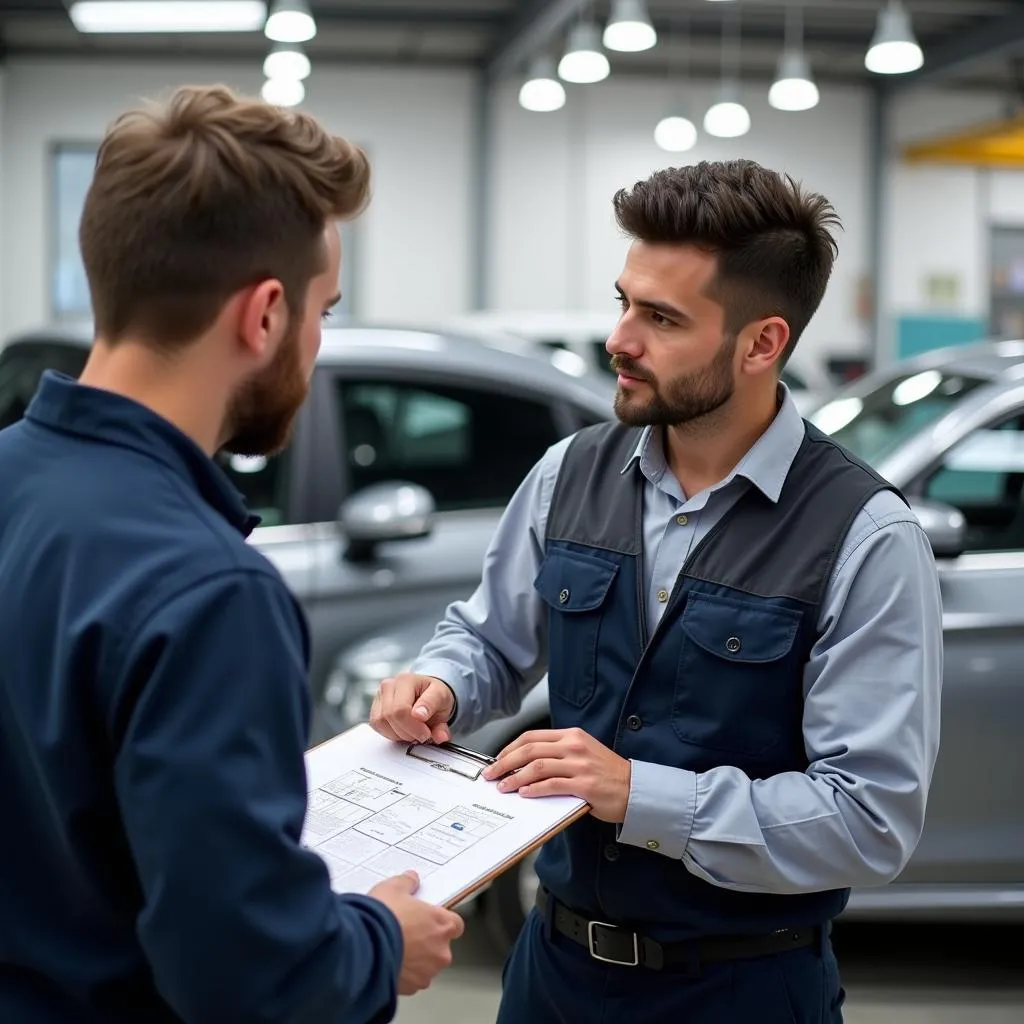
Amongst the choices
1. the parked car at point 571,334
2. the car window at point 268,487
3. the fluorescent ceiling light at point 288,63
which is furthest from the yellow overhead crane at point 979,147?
the car window at point 268,487

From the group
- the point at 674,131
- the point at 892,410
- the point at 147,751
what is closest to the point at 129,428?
the point at 147,751

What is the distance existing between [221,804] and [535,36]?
1173 cm

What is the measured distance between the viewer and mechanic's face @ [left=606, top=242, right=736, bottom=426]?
180 centimetres

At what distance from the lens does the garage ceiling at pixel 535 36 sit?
41.1 ft

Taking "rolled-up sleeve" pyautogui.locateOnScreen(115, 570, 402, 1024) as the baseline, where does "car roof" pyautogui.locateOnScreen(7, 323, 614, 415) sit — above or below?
above

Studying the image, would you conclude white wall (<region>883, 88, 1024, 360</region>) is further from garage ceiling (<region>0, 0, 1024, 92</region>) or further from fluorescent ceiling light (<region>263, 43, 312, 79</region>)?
fluorescent ceiling light (<region>263, 43, 312, 79</region>)

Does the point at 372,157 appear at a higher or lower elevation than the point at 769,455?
higher

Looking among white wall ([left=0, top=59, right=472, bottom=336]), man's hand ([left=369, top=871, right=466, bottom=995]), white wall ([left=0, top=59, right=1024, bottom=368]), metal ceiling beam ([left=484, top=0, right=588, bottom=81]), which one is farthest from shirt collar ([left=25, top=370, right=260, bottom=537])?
white wall ([left=0, top=59, right=472, bottom=336])

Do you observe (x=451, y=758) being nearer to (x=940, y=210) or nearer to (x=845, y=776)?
(x=845, y=776)

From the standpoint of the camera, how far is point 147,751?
1.02 metres

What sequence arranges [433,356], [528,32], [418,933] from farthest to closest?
1. [528,32]
2. [433,356]
3. [418,933]

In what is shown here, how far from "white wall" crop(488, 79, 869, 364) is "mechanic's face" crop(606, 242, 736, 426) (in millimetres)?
12843

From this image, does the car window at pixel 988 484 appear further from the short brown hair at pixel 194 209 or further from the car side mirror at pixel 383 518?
the short brown hair at pixel 194 209

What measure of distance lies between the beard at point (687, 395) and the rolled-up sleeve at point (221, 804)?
83 centimetres
